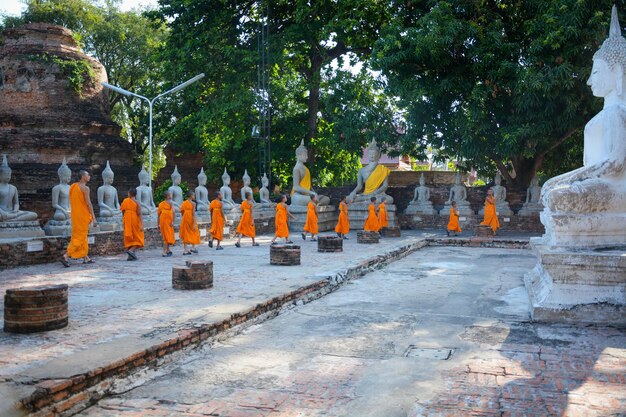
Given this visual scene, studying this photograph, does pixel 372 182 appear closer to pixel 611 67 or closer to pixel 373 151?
pixel 373 151

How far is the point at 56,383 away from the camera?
3.64 m

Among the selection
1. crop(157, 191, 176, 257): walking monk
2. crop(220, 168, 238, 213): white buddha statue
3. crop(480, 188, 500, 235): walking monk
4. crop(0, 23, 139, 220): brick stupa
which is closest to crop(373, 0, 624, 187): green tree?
crop(480, 188, 500, 235): walking monk

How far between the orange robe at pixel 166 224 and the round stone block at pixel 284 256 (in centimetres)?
280

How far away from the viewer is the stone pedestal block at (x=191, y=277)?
7.34 metres

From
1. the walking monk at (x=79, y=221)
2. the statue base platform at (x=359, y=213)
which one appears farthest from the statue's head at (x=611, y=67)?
the statue base platform at (x=359, y=213)

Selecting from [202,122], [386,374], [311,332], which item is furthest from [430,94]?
[386,374]

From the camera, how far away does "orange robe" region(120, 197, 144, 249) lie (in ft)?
35.9

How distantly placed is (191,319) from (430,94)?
13987 millimetres

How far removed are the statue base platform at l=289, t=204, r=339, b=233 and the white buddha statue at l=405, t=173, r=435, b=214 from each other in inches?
119

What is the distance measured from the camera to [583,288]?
5.99m

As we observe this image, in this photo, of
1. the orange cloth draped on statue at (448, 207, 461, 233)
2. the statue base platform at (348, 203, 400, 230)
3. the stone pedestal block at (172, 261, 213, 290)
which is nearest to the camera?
the stone pedestal block at (172, 261, 213, 290)

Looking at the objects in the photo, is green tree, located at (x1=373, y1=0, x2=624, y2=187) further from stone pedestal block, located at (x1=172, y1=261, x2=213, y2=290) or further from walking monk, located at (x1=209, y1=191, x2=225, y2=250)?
stone pedestal block, located at (x1=172, y1=261, x2=213, y2=290)

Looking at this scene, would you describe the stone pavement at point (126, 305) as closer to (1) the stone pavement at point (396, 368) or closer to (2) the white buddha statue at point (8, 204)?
(1) the stone pavement at point (396, 368)

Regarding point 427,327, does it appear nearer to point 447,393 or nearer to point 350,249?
point 447,393
